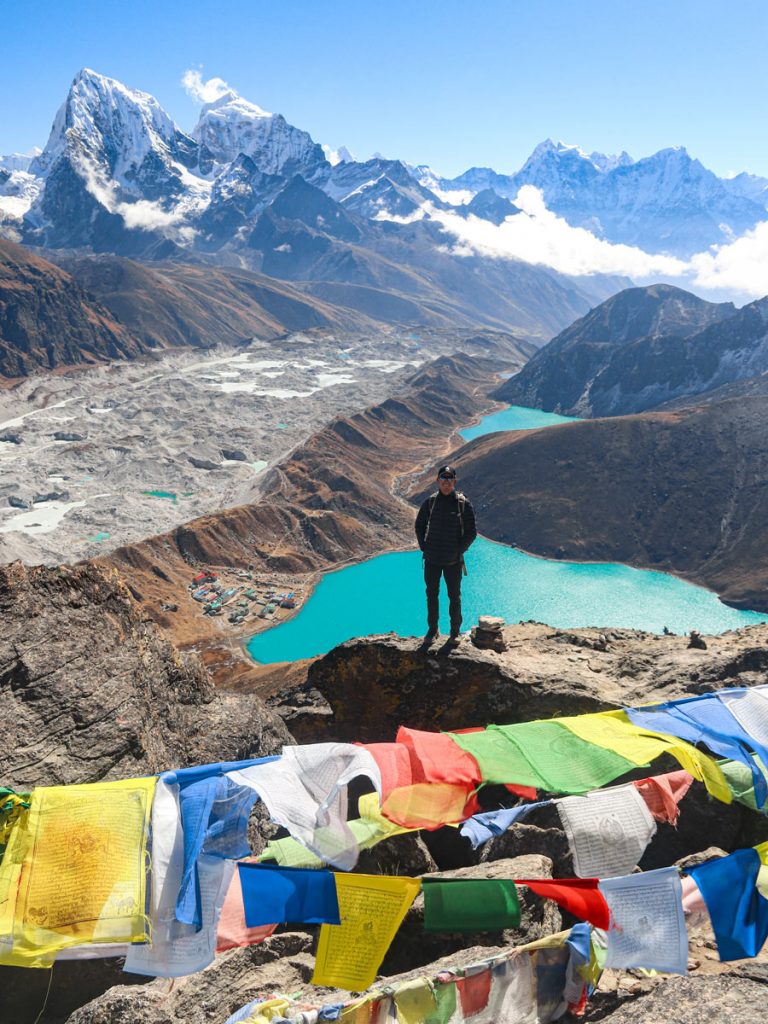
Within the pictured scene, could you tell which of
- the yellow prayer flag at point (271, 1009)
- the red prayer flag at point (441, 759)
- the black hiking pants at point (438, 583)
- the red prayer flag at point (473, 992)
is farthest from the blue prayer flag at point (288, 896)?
the black hiking pants at point (438, 583)

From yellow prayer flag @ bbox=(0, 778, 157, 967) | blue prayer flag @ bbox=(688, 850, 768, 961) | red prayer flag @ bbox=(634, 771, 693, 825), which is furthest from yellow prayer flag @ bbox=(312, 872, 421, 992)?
red prayer flag @ bbox=(634, 771, 693, 825)

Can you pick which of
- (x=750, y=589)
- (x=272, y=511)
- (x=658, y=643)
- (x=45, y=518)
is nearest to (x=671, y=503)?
(x=750, y=589)

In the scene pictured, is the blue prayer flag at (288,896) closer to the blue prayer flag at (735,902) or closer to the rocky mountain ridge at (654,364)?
the blue prayer flag at (735,902)

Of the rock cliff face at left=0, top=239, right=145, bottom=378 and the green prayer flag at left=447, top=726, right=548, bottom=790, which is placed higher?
the rock cliff face at left=0, top=239, right=145, bottom=378

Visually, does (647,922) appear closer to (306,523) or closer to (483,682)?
(483,682)

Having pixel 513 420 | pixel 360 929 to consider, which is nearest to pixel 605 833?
pixel 360 929

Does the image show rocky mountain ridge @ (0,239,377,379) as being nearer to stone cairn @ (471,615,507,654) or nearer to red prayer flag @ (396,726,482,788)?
stone cairn @ (471,615,507,654)
